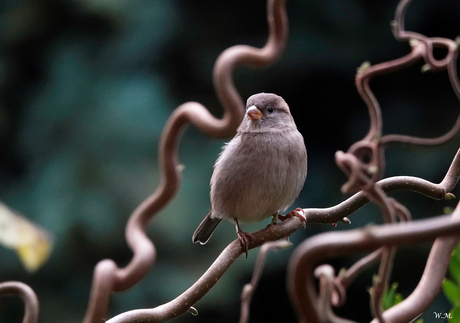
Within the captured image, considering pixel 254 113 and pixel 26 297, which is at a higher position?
pixel 254 113

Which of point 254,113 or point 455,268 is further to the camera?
point 254,113

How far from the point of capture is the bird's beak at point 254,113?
226 cm

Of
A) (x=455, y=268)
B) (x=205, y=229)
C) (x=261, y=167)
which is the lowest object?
(x=205, y=229)

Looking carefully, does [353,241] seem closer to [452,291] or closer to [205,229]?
[452,291]

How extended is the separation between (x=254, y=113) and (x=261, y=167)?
0.22 metres

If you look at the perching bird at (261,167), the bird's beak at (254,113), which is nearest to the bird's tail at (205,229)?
the perching bird at (261,167)

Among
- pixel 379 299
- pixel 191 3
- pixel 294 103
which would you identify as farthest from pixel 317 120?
pixel 379 299

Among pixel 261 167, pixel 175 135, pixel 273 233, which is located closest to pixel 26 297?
pixel 175 135

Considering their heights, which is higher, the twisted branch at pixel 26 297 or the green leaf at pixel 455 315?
the twisted branch at pixel 26 297

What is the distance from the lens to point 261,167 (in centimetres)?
217

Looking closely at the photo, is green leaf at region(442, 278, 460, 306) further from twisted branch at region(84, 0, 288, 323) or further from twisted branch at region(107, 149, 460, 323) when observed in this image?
twisted branch at region(84, 0, 288, 323)

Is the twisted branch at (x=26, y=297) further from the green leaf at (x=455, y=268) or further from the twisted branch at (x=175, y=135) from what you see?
the green leaf at (x=455, y=268)

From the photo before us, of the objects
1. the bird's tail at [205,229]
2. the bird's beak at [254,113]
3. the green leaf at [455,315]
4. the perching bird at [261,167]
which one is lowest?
the bird's tail at [205,229]

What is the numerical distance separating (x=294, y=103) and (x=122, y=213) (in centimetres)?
148
